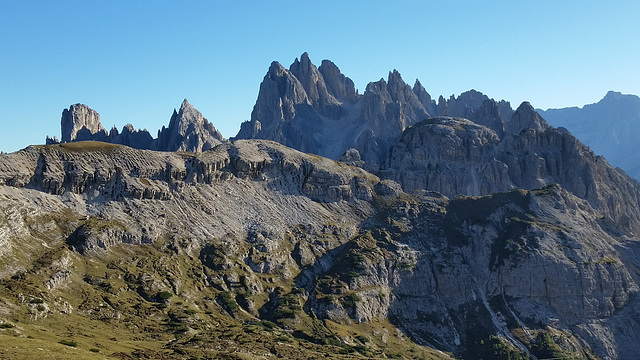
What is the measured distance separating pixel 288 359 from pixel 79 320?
65.7 metres

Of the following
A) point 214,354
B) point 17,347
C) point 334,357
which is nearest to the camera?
point 17,347

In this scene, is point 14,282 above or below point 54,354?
above

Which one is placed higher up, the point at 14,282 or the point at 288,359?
the point at 14,282

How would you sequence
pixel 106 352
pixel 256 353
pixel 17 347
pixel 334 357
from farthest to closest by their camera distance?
pixel 334 357, pixel 256 353, pixel 106 352, pixel 17 347

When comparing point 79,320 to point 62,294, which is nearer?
point 79,320

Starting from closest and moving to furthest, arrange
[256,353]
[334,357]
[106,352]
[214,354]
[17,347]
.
A: 1. [17,347]
2. [106,352]
3. [214,354]
4. [256,353]
5. [334,357]

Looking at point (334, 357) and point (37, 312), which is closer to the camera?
point (37, 312)

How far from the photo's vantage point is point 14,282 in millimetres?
189750

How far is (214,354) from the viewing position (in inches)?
6683

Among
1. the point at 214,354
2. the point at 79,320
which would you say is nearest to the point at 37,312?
the point at 79,320

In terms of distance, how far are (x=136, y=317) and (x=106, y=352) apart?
49.1m

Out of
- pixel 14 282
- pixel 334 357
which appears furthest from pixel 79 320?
pixel 334 357

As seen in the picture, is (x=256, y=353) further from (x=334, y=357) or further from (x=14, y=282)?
(x=14, y=282)

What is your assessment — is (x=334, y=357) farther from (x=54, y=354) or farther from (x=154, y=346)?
(x=54, y=354)
